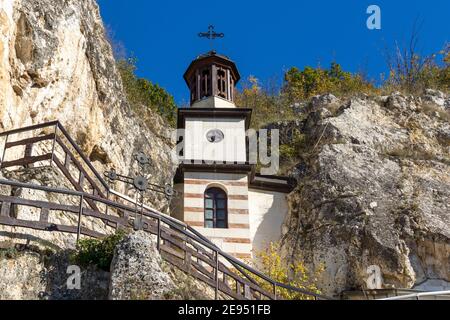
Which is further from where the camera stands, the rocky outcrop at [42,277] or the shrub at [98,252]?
the shrub at [98,252]

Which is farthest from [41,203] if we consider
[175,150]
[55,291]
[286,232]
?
[175,150]

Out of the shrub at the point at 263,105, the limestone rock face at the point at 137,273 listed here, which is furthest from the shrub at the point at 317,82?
the limestone rock face at the point at 137,273

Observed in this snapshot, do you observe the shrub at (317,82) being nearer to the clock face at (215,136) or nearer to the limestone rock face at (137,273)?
the clock face at (215,136)

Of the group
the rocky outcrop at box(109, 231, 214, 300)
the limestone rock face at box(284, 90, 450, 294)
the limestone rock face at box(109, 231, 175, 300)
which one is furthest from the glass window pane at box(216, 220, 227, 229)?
the limestone rock face at box(109, 231, 175, 300)

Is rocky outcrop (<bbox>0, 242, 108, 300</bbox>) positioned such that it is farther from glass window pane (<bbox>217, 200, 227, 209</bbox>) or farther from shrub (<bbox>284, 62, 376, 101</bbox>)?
shrub (<bbox>284, 62, 376, 101</bbox>)

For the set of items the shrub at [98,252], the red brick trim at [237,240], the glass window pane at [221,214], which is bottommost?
the shrub at [98,252]

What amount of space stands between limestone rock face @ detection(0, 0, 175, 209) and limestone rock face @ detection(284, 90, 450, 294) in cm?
613

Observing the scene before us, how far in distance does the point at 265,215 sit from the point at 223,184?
2.16 metres

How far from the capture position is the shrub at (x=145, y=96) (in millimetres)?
31764

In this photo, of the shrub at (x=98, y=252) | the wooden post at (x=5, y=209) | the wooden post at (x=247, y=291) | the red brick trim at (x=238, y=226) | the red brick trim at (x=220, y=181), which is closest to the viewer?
the wooden post at (x=5, y=209)

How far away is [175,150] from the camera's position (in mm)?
30594

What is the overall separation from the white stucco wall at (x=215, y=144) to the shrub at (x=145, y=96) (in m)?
2.57

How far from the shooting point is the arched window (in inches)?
1063
